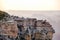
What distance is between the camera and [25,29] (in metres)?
1.21

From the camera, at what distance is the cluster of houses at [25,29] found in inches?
46.4


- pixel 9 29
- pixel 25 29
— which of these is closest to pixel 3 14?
pixel 9 29

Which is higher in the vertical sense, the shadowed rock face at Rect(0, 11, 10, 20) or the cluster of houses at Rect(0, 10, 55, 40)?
the shadowed rock face at Rect(0, 11, 10, 20)

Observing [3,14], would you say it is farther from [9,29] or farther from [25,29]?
[25,29]

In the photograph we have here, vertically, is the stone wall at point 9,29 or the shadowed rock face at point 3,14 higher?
the shadowed rock face at point 3,14

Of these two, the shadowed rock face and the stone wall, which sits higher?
the shadowed rock face

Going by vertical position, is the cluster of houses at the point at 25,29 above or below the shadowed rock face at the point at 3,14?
below

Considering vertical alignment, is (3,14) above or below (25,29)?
above

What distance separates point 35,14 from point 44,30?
208 millimetres

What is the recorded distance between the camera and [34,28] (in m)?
1.21

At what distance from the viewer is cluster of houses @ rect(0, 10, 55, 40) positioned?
118 cm
